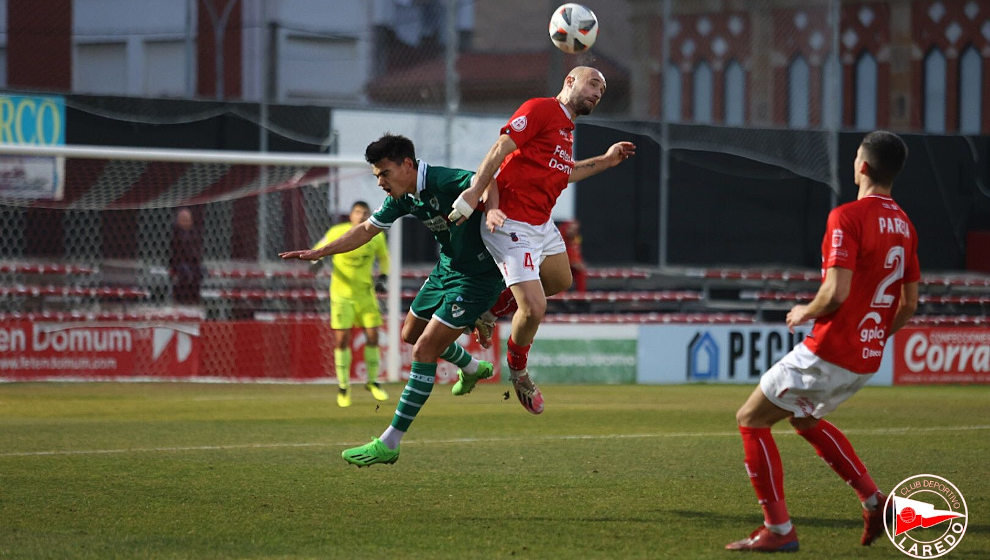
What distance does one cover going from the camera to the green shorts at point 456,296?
764cm

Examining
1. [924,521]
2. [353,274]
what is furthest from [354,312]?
[924,521]

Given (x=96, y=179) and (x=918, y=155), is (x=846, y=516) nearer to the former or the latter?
(x=96, y=179)

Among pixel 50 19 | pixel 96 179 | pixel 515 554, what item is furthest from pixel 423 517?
pixel 50 19

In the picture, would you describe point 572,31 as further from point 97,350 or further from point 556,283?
point 97,350

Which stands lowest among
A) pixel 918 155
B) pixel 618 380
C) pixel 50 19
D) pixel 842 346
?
pixel 618 380

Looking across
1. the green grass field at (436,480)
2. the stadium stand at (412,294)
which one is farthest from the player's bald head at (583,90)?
the stadium stand at (412,294)

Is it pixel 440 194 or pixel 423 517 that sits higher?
pixel 440 194

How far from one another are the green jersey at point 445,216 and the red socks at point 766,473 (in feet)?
7.93

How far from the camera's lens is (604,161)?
28.3 feet

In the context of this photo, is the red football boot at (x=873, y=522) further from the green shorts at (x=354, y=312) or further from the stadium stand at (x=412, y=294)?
the stadium stand at (x=412, y=294)

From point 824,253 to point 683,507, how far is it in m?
2.15

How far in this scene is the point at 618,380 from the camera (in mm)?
18922

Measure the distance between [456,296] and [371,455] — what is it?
3.59 ft

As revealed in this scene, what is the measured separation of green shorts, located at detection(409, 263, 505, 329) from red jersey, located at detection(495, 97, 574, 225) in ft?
1.59
